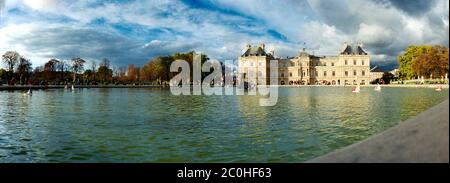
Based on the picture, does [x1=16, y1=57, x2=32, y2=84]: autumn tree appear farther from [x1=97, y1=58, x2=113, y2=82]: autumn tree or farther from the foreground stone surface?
the foreground stone surface

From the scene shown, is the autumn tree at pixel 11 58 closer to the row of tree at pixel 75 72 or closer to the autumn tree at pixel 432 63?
the row of tree at pixel 75 72

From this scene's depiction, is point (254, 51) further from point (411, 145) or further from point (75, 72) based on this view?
point (411, 145)

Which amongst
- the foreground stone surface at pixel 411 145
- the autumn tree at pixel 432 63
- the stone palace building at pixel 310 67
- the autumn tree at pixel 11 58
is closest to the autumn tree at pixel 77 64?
the autumn tree at pixel 11 58

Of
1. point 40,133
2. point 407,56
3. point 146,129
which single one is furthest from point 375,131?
point 407,56

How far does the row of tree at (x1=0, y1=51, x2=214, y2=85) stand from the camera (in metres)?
69.2

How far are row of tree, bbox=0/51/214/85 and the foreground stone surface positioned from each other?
→ 70972 millimetres

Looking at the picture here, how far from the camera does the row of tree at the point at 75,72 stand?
69.2 meters

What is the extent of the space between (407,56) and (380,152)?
9339cm

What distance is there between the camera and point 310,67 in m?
121

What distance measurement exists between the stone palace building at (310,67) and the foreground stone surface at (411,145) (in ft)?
367

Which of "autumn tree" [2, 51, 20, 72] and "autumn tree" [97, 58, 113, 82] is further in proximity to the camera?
"autumn tree" [97, 58, 113, 82]

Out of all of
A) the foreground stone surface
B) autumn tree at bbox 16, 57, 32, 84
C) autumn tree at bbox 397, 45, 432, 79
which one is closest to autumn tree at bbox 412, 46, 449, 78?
autumn tree at bbox 397, 45, 432, 79

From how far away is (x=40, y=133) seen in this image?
10.6m

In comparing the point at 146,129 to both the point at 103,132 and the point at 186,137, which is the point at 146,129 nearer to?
the point at 103,132
